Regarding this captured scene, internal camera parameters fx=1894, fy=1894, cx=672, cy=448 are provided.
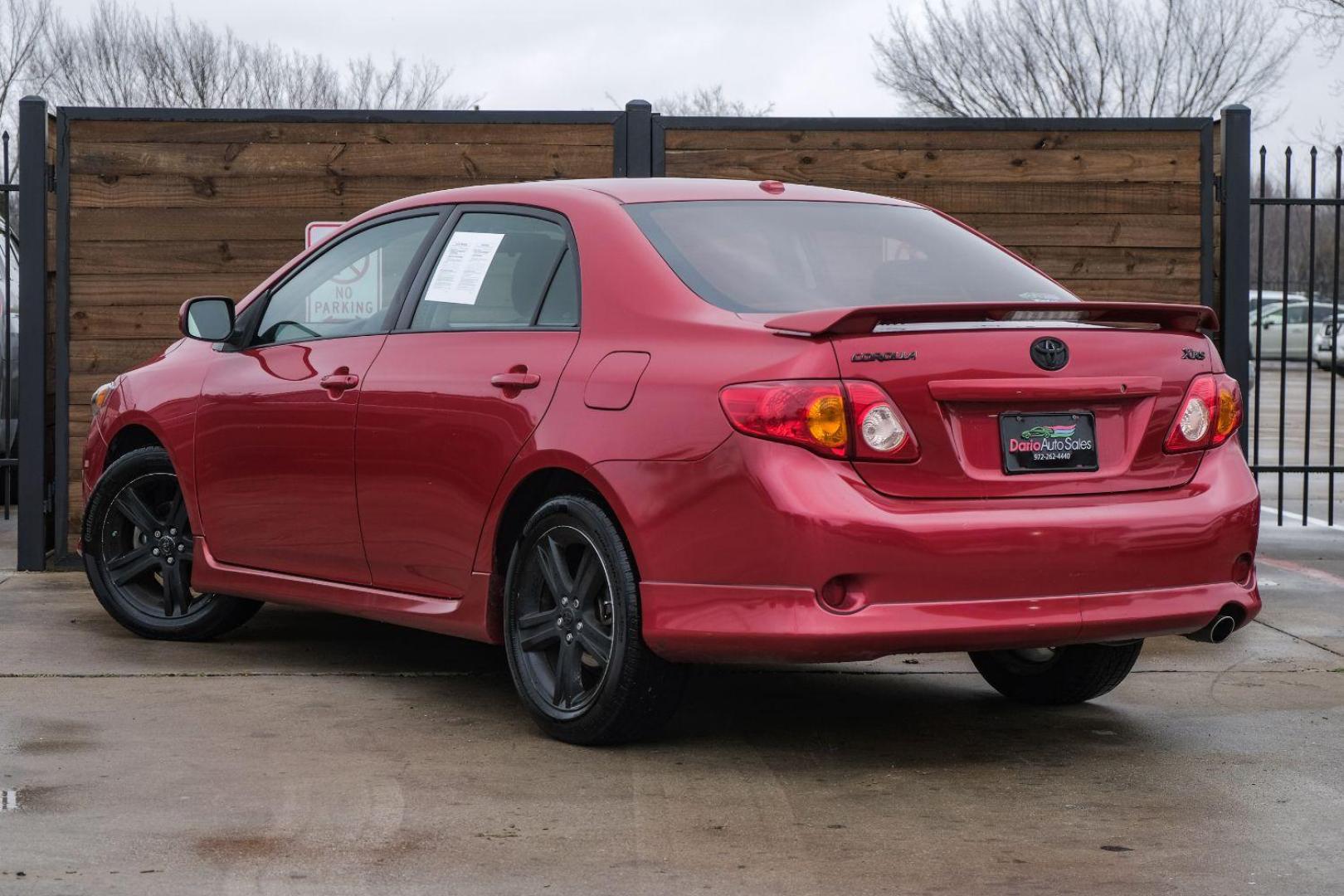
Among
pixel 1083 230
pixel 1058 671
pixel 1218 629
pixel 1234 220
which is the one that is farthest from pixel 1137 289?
pixel 1218 629

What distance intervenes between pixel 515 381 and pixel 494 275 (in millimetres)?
519

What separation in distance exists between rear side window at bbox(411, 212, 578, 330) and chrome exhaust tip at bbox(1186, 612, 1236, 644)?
1.87 metres

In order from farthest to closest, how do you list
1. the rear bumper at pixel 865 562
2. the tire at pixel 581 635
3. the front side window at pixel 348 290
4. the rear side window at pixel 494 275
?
the front side window at pixel 348 290, the rear side window at pixel 494 275, the tire at pixel 581 635, the rear bumper at pixel 865 562

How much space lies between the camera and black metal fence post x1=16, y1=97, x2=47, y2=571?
346 inches

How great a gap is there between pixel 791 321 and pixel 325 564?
6.88ft

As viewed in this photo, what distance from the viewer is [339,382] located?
586 centimetres

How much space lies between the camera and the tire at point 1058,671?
562 cm

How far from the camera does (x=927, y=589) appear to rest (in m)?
4.50

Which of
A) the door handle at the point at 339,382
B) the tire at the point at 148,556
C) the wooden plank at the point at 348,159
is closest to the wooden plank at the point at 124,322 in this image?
the wooden plank at the point at 348,159

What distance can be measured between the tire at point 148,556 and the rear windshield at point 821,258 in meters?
2.41

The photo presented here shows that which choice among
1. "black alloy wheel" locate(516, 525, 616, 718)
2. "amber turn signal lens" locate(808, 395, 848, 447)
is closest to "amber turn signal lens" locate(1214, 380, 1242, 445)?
"amber turn signal lens" locate(808, 395, 848, 447)

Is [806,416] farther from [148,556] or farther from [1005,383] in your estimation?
[148,556]

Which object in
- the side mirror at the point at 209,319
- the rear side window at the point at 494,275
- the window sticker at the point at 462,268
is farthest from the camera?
the side mirror at the point at 209,319

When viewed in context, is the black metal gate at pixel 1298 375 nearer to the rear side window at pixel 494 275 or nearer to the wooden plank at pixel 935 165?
the wooden plank at pixel 935 165
